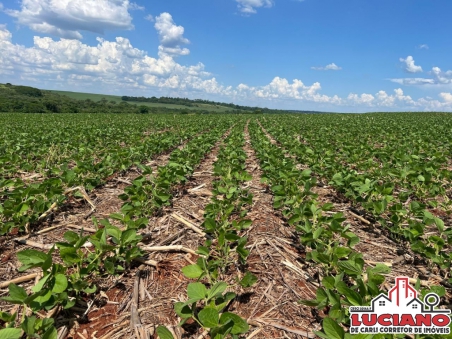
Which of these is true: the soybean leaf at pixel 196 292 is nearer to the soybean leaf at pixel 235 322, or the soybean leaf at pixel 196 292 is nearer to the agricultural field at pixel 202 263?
the agricultural field at pixel 202 263

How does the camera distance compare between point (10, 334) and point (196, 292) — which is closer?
point (10, 334)

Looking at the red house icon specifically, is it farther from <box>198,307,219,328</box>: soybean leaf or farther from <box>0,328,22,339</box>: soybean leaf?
<box>0,328,22,339</box>: soybean leaf

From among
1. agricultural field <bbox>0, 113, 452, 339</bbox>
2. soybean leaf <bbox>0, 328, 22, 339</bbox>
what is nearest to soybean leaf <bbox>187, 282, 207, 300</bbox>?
agricultural field <bbox>0, 113, 452, 339</bbox>

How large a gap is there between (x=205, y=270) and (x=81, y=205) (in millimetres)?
3237

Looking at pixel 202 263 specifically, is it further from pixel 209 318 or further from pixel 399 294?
pixel 399 294

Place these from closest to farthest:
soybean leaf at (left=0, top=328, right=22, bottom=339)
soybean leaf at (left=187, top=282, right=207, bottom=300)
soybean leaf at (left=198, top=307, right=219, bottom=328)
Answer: soybean leaf at (left=0, top=328, right=22, bottom=339) < soybean leaf at (left=198, top=307, right=219, bottom=328) < soybean leaf at (left=187, top=282, right=207, bottom=300)

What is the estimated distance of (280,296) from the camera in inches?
99.3

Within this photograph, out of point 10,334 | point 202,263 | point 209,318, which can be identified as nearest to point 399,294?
point 209,318

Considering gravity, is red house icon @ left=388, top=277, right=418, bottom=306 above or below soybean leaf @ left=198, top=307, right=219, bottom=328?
above

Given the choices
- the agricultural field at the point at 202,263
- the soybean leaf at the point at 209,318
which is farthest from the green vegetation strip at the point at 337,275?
the soybean leaf at the point at 209,318

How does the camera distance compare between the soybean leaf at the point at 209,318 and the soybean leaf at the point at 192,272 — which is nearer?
the soybean leaf at the point at 209,318

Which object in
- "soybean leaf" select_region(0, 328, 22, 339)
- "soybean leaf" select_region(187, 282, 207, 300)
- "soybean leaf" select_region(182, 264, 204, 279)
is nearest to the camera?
"soybean leaf" select_region(0, 328, 22, 339)

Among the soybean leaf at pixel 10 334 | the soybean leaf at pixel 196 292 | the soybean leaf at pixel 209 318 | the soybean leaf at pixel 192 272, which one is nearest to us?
the soybean leaf at pixel 10 334

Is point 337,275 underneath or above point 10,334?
above
